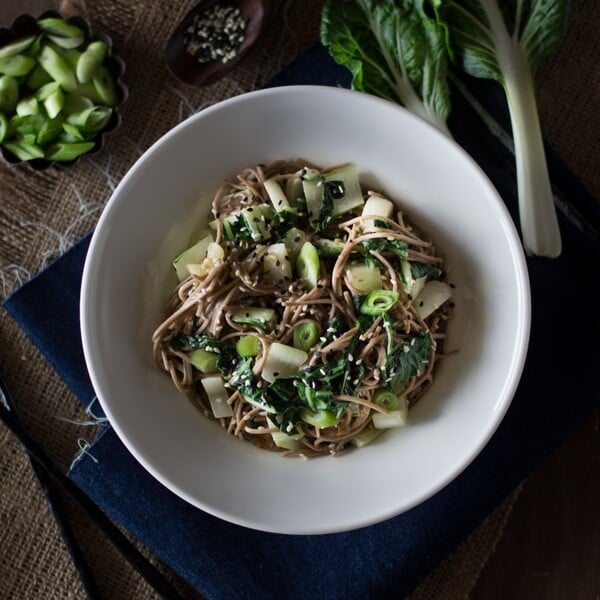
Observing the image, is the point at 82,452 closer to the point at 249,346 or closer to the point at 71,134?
the point at 249,346

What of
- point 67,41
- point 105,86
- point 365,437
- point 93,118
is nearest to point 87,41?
point 67,41

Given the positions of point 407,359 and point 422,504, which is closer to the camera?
point 407,359

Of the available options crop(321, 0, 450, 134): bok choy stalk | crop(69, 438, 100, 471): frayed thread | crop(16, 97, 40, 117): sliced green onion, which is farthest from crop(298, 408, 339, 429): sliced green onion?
crop(16, 97, 40, 117): sliced green onion

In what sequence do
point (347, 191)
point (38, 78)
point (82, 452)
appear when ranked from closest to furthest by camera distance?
point (347, 191), point (82, 452), point (38, 78)

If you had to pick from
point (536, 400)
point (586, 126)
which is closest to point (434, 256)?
point (536, 400)

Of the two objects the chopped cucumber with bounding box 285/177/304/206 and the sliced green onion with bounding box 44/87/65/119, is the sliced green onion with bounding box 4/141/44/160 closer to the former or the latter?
the sliced green onion with bounding box 44/87/65/119
